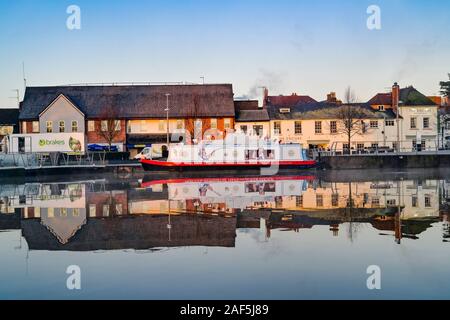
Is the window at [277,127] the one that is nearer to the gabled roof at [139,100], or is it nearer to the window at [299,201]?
the gabled roof at [139,100]

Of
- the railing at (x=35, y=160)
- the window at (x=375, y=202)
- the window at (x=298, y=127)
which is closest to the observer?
the window at (x=375, y=202)

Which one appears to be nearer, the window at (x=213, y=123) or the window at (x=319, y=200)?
the window at (x=319, y=200)

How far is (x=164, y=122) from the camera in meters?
64.2

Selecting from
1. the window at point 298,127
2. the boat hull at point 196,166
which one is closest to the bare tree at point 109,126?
the boat hull at point 196,166

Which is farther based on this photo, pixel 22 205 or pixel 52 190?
pixel 52 190

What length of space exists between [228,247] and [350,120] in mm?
52023

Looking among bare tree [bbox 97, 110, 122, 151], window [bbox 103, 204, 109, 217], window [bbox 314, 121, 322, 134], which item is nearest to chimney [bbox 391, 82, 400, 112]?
window [bbox 314, 121, 322, 134]

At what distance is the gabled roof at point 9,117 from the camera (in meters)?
73.7

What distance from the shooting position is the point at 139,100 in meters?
65.9

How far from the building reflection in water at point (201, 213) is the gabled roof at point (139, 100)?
3638 cm

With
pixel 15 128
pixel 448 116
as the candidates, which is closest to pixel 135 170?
pixel 15 128
